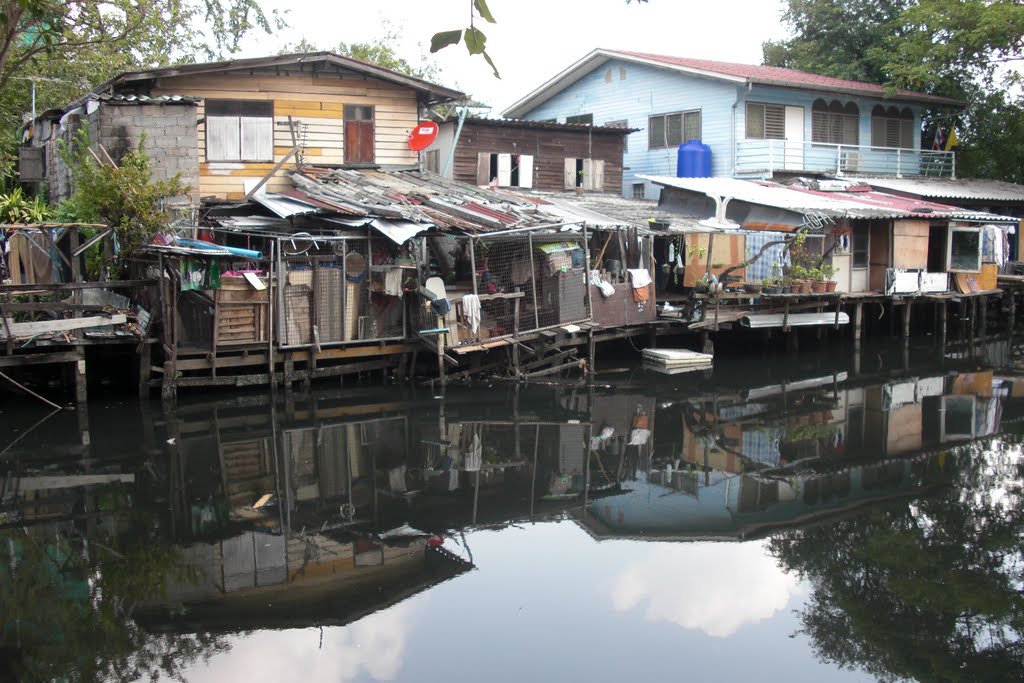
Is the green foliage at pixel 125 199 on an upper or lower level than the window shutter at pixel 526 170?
lower

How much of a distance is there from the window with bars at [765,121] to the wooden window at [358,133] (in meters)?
12.0

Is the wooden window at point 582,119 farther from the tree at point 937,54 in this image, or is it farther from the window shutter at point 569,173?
the tree at point 937,54

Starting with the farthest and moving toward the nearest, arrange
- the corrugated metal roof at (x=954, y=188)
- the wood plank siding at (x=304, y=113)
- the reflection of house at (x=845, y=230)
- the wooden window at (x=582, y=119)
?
the wooden window at (x=582, y=119), the corrugated metal roof at (x=954, y=188), the reflection of house at (x=845, y=230), the wood plank siding at (x=304, y=113)

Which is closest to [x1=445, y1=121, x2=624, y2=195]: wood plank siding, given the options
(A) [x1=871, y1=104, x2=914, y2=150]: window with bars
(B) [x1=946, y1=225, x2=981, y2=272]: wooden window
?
(A) [x1=871, y1=104, x2=914, y2=150]: window with bars

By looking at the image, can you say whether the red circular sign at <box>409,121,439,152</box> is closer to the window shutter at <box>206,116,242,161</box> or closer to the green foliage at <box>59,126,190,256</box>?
the window shutter at <box>206,116,242,161</box>

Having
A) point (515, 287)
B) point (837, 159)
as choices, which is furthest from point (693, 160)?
point (515, 287)

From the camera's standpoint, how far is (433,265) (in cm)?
1727

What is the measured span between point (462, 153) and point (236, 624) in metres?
17.5

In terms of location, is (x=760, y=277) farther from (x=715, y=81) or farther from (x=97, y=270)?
(x=97, y=270)

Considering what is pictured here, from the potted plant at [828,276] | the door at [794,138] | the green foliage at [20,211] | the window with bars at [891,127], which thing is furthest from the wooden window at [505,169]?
the window with bars at [891,127]

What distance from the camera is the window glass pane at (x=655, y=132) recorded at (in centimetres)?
2789

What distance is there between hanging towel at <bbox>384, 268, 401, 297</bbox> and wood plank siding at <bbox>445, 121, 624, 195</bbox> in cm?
807

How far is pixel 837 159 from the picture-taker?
27.0 metres

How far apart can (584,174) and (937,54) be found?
36.8 feet
